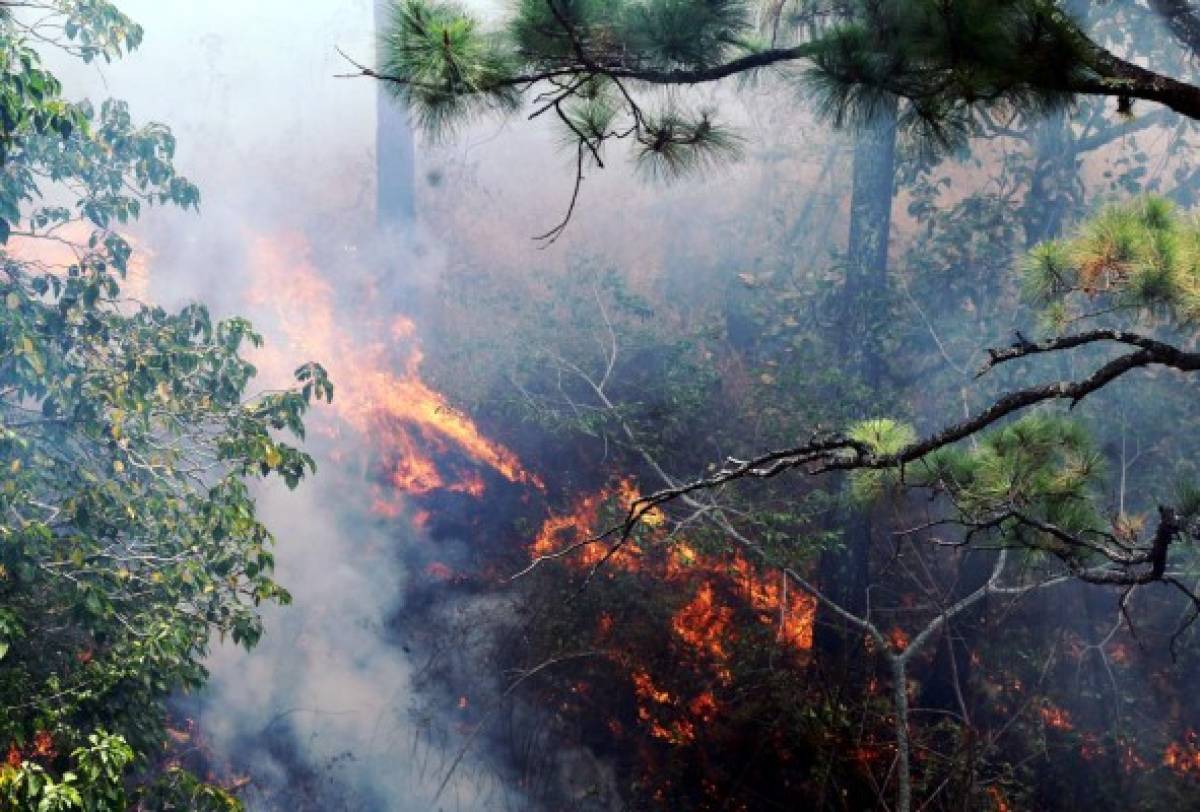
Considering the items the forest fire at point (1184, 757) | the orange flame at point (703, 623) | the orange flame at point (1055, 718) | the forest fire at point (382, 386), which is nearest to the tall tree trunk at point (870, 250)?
the orange flame at point (703, 623)

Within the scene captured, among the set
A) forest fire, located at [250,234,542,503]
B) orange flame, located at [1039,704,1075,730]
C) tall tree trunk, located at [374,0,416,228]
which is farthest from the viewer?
tall tree trunk, located at [374,0,416,228]

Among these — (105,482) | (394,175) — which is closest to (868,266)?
(394,175)

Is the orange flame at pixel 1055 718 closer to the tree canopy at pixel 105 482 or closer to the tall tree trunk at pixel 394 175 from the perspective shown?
the tree canopy at pixel 105 482

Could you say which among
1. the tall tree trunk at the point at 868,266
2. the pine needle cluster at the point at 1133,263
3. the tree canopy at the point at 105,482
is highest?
the tall tree trunk at the point at 868,266

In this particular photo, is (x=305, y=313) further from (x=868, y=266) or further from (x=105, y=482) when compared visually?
(x=868, y=266)

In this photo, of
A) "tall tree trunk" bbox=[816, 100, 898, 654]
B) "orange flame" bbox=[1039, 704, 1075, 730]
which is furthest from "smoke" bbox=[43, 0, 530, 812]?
"orange flame" bbox=[1039, 704, 1075, 730]

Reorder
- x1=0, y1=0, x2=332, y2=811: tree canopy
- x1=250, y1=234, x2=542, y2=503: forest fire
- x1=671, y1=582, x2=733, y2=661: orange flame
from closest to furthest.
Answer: x1=0, y1=0, x2=332, y2=811: tree canopy < x1=671, y1=582, x2=733, y2=661: orange flame < x1=250, y1=234, x2=542, y2=503: forest fire

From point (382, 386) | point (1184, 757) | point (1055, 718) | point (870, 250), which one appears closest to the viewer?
point (1184, 757)

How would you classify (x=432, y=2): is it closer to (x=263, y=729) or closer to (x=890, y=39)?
(x=890, y=39)

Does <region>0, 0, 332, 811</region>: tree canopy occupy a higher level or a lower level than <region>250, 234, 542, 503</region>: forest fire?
lower

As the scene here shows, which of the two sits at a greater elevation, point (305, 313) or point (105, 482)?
point (305, 313)

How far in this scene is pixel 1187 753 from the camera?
8.16 metres

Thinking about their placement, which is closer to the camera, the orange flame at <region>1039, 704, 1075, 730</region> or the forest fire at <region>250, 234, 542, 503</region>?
the orange flame at <region>1039, 704, 1075, 730</region>

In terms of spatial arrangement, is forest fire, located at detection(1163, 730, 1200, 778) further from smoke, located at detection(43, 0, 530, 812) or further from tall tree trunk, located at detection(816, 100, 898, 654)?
smoke, located at detection(43, 0, 530, 812)
